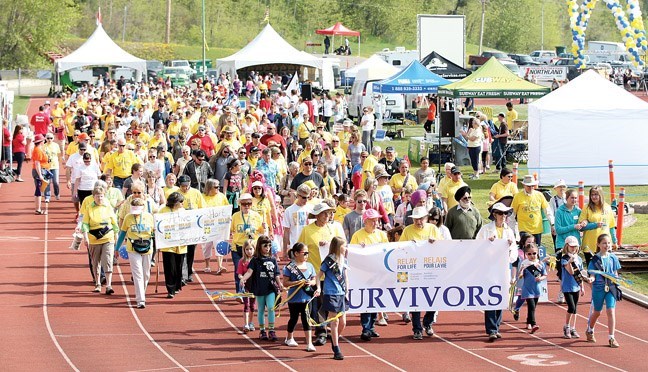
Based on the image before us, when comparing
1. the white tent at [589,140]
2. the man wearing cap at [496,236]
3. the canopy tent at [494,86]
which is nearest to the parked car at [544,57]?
the canopy tent at [494,86]

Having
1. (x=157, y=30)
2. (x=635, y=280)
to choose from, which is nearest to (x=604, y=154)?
(x=635, y=280)

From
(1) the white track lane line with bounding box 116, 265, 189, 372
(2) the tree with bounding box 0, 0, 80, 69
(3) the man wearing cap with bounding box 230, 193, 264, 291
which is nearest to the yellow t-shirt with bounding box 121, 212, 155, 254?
(1) the white track lane line with bounding box 116, 265, 189, 372

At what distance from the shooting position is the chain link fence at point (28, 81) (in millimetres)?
76062

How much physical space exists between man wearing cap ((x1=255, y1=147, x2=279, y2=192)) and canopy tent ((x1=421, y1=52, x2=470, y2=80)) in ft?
63.8

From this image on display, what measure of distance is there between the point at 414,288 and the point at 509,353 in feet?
4.63

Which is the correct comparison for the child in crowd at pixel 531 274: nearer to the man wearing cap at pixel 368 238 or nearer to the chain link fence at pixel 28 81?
the man wearing cap at pixel 368 238

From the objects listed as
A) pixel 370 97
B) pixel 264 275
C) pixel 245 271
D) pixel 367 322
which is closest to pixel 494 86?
pixel 370 97

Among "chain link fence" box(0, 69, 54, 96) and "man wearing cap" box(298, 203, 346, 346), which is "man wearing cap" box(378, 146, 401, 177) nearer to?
"man wearing cap" box(298, 203, 346, 346)

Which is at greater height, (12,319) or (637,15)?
(637,15)

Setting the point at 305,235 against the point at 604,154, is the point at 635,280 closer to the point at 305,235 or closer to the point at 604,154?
the point at 305,235

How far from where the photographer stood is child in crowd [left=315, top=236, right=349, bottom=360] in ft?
48.6

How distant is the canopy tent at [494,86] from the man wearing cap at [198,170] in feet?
41.7

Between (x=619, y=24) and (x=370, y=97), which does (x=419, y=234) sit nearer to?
(x=370, y=97)

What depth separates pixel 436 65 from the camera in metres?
41.6
